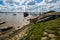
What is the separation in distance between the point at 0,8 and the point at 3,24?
9.4 inches

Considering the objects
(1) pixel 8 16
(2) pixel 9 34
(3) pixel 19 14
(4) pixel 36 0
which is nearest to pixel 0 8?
(1) pixel 8 16

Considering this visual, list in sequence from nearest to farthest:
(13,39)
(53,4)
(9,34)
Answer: (13,39) → (9,34) → (53,4)

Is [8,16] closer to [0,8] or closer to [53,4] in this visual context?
[0,8]

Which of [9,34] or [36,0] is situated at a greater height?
A: [36,0]

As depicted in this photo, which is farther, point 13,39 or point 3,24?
point 3,24

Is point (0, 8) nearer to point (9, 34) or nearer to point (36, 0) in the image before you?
point (9, 34)

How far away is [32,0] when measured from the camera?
1.79 meters

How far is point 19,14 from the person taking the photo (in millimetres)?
1738

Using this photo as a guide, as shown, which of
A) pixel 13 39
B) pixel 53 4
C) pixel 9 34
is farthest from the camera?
pixel 53 4

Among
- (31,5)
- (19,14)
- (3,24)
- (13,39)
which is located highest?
(31,5)

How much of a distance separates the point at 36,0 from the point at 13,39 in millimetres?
641

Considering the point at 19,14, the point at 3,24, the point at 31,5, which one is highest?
the point at 31,5

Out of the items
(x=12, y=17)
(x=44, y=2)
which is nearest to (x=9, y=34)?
(x=12, y=17)

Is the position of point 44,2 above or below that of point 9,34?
above
